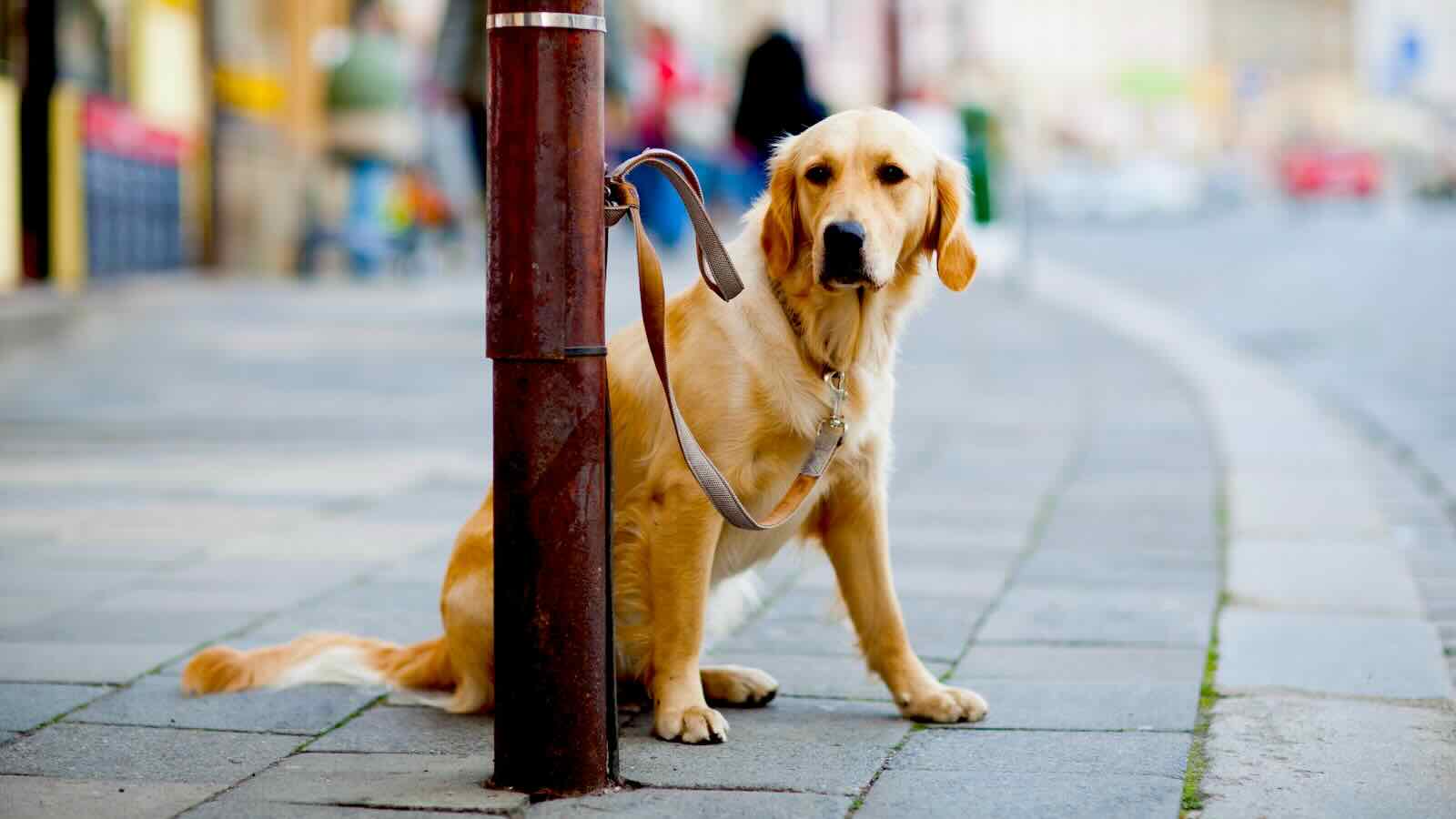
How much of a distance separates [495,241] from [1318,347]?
1041 cm

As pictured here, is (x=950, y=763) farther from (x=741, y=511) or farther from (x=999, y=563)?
(x=999, y=563)

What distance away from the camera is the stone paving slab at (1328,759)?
289 centimetres

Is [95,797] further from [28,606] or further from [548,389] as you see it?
[28,606]

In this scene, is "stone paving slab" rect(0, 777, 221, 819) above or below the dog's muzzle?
below

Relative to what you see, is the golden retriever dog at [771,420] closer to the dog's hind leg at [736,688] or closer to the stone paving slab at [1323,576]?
the dog's hind leg at [736,688]

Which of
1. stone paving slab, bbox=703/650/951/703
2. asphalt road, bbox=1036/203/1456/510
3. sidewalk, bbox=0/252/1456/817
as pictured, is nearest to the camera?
sidewalk, bbox=0/252/1456/817

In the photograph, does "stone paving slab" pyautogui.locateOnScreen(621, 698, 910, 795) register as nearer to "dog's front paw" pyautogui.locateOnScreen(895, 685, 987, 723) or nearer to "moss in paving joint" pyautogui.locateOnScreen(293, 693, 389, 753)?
"dog's front paw" pyautogui.locateOnScreen(895, 685, 987, 723)

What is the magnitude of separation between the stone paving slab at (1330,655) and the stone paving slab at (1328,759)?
0.12 m

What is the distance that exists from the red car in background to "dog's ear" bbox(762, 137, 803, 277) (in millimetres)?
49355

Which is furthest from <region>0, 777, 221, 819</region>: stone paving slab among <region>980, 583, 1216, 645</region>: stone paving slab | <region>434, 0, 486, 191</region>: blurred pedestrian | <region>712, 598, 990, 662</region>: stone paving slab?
<region>434, 0, 486, 191</region>: blurred pedestrian

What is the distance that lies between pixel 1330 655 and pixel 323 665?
6.94 ft

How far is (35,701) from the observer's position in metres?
Answer: 3.60

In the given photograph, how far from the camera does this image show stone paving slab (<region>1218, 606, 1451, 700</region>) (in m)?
3.70

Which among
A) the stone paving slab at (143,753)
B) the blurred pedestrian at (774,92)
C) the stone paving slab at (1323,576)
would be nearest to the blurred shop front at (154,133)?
the blurred pedestrian at (774,92)
